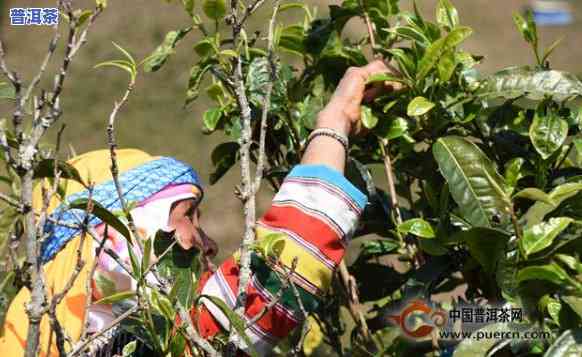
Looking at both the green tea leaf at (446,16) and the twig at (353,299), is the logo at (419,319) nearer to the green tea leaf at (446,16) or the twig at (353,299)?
the twig at (353,299)

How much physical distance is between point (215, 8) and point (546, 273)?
0.76 m

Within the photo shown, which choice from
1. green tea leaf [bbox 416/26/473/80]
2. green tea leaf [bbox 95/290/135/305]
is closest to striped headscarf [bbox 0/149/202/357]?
green tea leaf [bbox 95/290/135/305]

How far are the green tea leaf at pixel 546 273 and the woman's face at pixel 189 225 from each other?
0.66 metres

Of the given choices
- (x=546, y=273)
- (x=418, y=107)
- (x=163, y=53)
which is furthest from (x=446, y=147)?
(x=163, y=53)

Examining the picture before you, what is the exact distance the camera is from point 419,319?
191cm

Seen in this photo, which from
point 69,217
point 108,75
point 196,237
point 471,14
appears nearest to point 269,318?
point 196,237

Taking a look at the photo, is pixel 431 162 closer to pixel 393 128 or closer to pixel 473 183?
pixel 393 128

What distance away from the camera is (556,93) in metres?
1.69

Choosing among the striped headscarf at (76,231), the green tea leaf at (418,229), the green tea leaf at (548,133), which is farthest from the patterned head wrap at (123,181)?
the green tea leaf at (548,133)

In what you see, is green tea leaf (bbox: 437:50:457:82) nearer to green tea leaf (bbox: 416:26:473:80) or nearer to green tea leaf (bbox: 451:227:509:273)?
green tea leaf (bbox: 416:26:473:80)

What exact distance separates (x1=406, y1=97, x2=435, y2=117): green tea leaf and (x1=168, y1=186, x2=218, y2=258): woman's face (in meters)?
0.50

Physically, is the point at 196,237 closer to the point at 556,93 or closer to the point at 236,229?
the point at 556,93

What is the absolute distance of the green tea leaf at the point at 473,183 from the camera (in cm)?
158

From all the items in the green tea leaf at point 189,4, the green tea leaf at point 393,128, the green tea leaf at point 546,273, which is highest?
the green tea leaf at point 189,4
